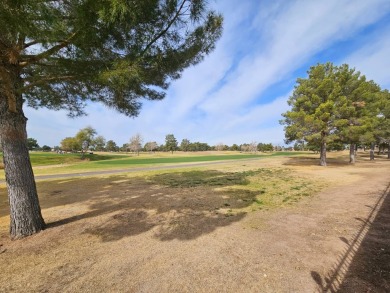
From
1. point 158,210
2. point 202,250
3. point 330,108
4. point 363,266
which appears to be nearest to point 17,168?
point 158,210

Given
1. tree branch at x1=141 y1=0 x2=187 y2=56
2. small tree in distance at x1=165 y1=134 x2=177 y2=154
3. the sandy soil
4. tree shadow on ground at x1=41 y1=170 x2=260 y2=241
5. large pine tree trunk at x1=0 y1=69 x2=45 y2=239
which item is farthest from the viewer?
small tree in distance at x1=165 y1=134 x2=177 y2=154

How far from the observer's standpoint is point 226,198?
29.4 feet

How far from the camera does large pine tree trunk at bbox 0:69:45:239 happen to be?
4816mm

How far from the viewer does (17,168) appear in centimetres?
491

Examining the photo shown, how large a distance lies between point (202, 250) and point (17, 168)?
4.76 metres

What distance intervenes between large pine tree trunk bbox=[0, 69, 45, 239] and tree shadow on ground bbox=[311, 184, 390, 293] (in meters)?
6.40

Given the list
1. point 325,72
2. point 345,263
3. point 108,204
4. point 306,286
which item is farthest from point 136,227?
point 325,72

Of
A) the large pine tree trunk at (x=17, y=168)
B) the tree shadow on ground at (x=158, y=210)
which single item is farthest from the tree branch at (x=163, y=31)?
the tree shadow on ground at (x=158, y=210)

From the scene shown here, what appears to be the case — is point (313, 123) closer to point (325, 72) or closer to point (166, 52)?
point (325, 72)

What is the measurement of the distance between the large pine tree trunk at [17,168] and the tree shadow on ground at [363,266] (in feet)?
21.0

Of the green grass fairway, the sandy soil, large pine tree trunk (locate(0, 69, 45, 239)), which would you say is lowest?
the sandy soil

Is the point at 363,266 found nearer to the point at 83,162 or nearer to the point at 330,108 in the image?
the point at 330,108

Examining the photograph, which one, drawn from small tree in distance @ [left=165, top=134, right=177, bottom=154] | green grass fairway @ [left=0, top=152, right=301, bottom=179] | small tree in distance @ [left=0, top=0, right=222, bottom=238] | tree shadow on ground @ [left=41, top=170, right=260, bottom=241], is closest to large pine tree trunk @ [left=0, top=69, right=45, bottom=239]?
small tree in distance @ [left=0, top=0, right=222, bottom=238]

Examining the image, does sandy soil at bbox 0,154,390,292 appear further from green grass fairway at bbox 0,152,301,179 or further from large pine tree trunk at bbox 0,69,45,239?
green grass fairway at bbox 0,152,301,179
